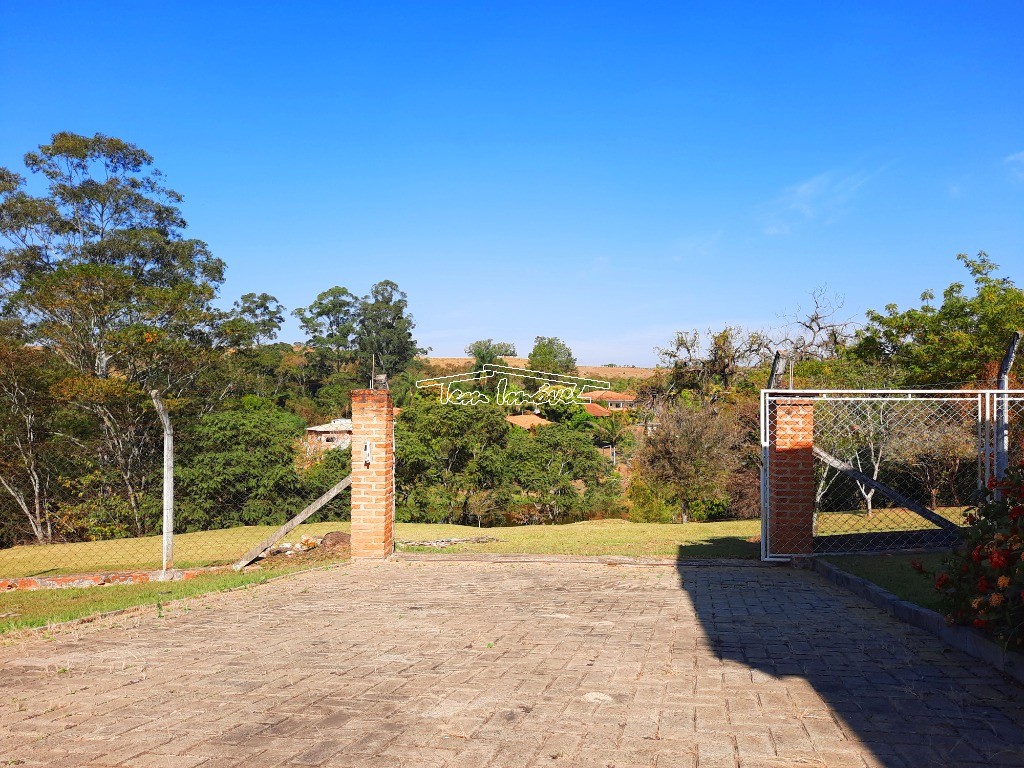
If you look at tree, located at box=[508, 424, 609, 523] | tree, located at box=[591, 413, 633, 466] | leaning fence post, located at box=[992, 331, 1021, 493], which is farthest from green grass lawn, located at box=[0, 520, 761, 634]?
tree, located at box=[591, 413, 633, 466]

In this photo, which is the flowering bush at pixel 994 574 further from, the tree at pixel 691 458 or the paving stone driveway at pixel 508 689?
the tree at pixel 691 458

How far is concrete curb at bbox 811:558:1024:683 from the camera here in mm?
3855

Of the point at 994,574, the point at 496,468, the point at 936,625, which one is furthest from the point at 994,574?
the point at 496,468

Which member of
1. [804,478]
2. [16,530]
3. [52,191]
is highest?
[52,191]

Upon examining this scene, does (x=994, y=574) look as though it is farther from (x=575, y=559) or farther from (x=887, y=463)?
(x=887, y=463)

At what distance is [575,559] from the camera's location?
8477 millimetres

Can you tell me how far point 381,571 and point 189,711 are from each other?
4563 millimetres

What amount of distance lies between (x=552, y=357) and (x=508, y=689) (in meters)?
65.2

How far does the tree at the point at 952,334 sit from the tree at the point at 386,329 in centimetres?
3470

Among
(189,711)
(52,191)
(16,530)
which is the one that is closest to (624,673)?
(189,711)

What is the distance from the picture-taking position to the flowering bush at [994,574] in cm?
385

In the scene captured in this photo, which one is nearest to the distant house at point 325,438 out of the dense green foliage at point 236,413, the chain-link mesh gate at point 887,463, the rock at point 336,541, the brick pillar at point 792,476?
the dense green foliage at point 236,413

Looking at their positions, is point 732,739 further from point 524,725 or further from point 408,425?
point 408,425

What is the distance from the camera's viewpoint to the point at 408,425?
28.8 meters
